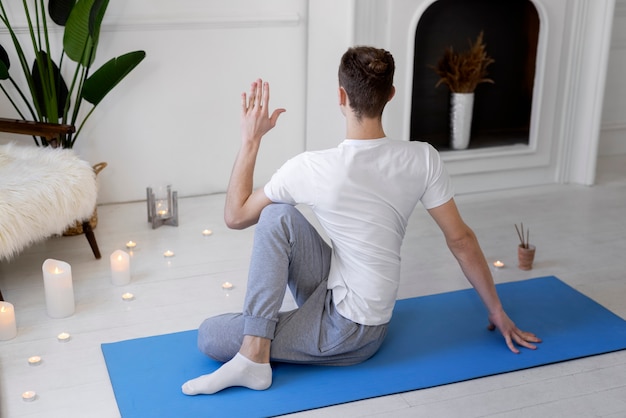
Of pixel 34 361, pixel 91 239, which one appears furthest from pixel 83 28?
pixel 34 361

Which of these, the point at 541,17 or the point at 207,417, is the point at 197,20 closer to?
the point at 541,17

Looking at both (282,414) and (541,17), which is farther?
(541,17)

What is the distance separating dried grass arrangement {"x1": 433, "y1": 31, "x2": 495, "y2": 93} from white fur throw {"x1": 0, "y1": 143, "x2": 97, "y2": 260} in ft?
5.86

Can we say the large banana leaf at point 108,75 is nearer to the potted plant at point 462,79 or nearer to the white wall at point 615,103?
the potted plant at point 462,79

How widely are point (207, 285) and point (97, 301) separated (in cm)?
38

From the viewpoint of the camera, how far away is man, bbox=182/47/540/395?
212 centimetres

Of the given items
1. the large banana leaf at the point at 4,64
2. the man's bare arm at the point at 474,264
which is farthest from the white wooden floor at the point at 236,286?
the large banana leaf at the point at 4,64

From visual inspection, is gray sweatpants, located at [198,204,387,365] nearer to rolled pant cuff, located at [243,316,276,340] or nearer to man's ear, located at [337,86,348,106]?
rolled pant cuff, located at [243,316,276,340]

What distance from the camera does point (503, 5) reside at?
4012 mm

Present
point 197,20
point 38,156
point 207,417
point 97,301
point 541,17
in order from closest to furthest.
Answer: point 207,417 → point 97,301 → point 38,156 → point 197,20 → point 541,17

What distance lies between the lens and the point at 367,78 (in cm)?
204

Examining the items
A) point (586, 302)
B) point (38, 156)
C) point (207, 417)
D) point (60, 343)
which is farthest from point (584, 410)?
point (38, 156)

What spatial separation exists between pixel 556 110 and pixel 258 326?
2.40m

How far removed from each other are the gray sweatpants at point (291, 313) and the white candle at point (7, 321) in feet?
2.03
